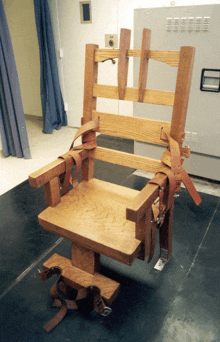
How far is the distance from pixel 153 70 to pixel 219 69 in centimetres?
51

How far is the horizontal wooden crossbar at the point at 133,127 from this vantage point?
1.25 metres

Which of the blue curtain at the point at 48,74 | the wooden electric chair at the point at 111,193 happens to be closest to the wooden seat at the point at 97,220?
the wooden electric chair at the point at 111,193

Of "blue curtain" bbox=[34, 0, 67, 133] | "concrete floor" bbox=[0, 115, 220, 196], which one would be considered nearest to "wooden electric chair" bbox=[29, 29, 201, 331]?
"concrete floor" bbox=[0, 115, 220, 196]

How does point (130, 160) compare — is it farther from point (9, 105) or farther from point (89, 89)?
point (9, 105)

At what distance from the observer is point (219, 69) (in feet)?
6.51

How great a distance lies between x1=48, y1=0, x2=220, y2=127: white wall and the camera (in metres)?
2.94

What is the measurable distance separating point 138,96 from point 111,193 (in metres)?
0.49

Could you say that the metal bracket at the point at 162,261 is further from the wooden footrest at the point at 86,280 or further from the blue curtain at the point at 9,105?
the blue curtain at the point at 9,105

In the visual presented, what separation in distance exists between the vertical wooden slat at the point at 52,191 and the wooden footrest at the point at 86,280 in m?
0.37

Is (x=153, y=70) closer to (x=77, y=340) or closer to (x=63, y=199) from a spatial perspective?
(x=63, y=199)

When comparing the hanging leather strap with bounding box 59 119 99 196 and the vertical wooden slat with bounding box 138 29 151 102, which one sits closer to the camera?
the vertical wooden slat with bounding box 138 29 151 102

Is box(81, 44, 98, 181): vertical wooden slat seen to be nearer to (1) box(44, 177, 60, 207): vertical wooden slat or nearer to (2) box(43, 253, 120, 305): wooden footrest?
(1) box(44, 177, 60, 207): vertical wooden slat

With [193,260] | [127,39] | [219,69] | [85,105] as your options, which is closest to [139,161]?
[85,105]

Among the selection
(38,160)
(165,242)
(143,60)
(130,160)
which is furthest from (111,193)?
(38,160)
